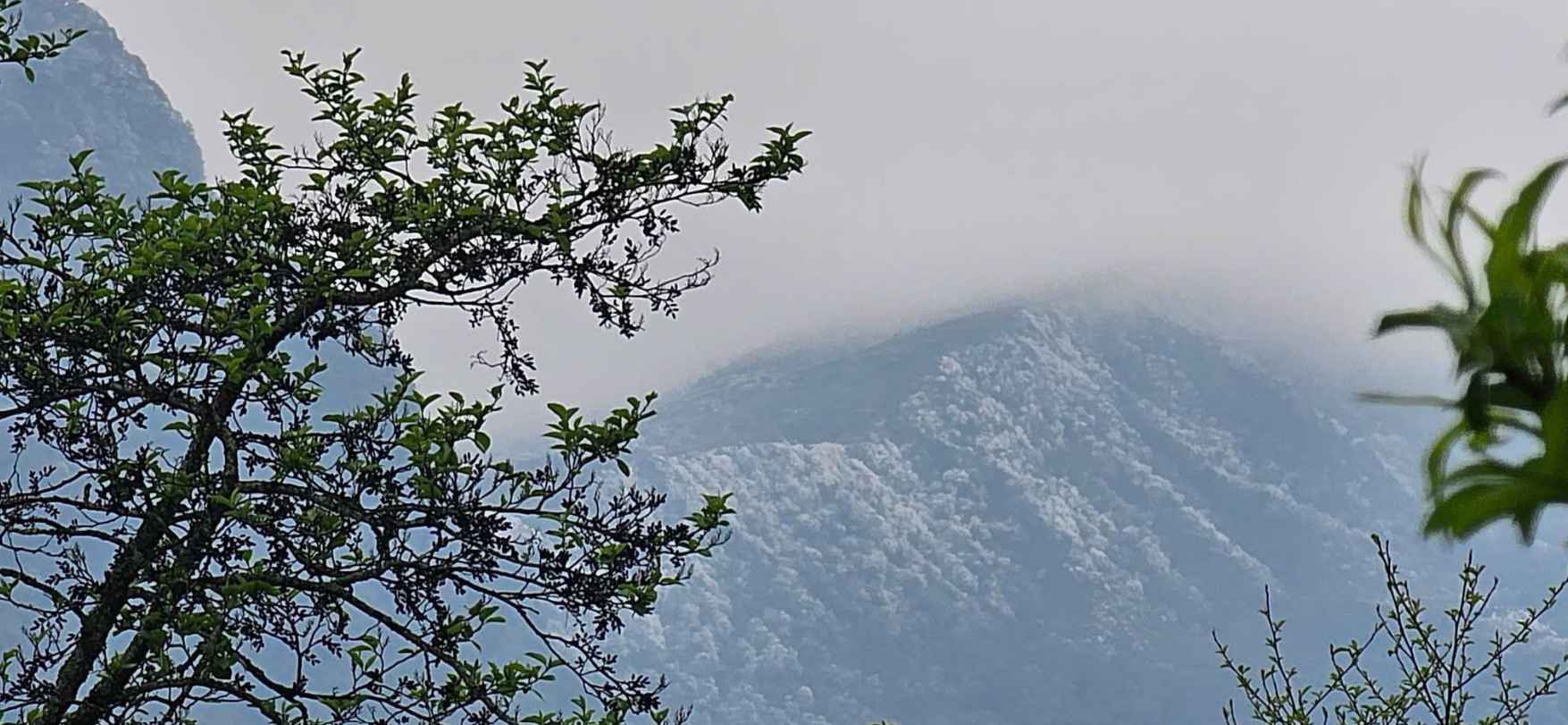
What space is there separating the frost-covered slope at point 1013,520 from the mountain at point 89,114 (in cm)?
5197

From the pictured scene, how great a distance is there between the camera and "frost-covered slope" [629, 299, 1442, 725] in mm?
132500

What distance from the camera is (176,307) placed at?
14.7 feet

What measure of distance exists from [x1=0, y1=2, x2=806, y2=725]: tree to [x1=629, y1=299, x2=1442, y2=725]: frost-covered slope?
116m

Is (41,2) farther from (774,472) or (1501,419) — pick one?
(1501,419)

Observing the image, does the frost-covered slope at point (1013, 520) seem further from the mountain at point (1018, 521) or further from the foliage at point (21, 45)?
the foliage at point (21, 45)

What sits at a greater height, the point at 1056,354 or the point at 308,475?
the point at 1056,354

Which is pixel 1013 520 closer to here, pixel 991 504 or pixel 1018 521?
pixel 1018 521

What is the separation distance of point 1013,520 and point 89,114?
305ft

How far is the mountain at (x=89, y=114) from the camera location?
122 metres

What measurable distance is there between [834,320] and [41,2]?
95.0 m

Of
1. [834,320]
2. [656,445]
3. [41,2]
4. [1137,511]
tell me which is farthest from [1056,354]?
[41,2]

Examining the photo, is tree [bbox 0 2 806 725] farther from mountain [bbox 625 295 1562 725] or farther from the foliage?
mountain [bbox 625 295 1562 725]

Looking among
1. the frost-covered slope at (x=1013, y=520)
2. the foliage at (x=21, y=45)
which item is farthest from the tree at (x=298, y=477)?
the frost-covered slope at (x=1013, y=520)

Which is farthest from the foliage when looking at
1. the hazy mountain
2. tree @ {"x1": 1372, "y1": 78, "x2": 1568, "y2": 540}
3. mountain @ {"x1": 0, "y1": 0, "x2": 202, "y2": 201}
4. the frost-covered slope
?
mountain @ {"x1": 0, "y1": 0, "x2": 202, "y2": 201}
